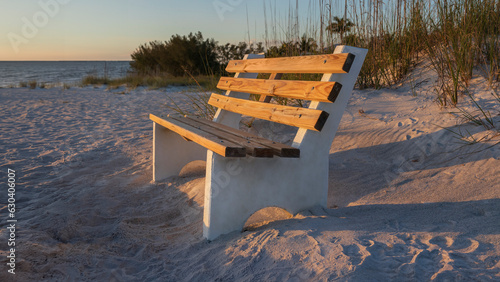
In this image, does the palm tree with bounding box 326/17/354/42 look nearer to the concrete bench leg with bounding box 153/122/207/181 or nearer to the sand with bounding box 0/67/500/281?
the sand with bounding box 0/67/500/281

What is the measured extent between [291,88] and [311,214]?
0.83 metres

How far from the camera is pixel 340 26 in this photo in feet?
18.1

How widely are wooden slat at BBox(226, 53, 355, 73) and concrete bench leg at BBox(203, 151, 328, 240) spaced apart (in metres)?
0.56

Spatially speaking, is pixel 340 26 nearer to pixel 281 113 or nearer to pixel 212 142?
pixel 281 113

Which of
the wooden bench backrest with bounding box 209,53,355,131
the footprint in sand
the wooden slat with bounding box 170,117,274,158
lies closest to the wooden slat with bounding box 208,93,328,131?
the wooden bench backrest with bounding box 209,53,355,131

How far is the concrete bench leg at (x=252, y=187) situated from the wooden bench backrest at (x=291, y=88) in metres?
0.29

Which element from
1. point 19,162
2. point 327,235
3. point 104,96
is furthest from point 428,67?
point 104,96

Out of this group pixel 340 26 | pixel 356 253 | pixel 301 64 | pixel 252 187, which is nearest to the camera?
pixel 356 253

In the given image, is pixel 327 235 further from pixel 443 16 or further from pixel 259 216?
pixel 443 16

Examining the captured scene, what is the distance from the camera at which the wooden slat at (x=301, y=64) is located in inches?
89.6

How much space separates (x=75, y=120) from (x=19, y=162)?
2573 millimetres

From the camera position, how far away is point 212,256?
2.10 m

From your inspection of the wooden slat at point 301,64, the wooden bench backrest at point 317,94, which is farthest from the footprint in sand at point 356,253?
the wooden slat at point 301,64

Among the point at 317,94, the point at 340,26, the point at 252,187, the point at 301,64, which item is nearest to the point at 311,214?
the point at 252,187
